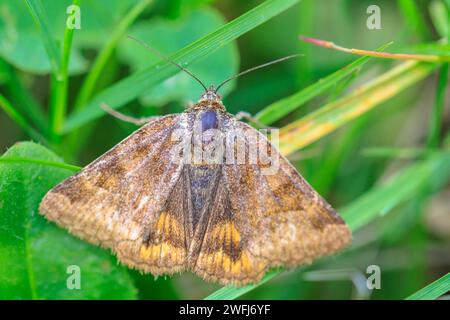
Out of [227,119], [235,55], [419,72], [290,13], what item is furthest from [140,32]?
[419,72]

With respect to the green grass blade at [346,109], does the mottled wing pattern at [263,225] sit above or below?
below

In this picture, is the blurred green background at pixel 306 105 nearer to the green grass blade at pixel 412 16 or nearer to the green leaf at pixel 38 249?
the green grass blade at pixel 412 16

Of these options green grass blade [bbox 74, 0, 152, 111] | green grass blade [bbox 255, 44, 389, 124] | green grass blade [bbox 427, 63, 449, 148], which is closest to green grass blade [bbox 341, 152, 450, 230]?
green grass blade [bbox 427, 63, 449, 148]

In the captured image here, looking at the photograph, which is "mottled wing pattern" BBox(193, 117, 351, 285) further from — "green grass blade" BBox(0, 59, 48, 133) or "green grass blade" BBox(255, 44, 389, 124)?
"green grass blade" BBox(0, 59, 48, 133)

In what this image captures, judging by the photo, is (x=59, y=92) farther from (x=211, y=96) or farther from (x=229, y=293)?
(x=229, y=293)

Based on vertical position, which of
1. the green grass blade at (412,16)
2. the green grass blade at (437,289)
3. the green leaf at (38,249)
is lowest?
the green grass blade at (437,289)

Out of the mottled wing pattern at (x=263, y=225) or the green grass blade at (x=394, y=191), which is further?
the green grass blade at (x=394, y=191)

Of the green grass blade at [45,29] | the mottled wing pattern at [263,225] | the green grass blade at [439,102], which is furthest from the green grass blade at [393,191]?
the green grass blade at [45,29]
